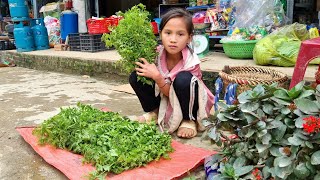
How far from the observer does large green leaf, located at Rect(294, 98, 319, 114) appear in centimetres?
137

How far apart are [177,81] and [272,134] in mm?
1050

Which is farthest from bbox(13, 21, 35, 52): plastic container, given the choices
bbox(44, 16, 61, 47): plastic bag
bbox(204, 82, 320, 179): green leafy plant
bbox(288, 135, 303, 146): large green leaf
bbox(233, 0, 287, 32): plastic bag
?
bbox(288, 135, 303, 146): large green leaf

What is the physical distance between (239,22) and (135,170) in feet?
11.6

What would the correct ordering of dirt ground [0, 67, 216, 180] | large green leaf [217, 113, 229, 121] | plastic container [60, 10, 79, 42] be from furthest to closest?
plastic container [60, 10, 79, 42], dirt ground [0, 67, 216, 180], large green leaf [217, 113, 229, 121]

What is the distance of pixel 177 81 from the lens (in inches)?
95.4

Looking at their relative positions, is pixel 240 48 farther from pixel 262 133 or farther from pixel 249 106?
pixel 262 133

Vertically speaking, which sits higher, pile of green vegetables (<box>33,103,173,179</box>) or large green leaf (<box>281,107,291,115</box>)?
large green leaf (<box>281,107,291,115</box>)

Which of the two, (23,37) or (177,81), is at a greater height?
(23,37)

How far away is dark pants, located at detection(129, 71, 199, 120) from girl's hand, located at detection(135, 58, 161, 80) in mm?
156

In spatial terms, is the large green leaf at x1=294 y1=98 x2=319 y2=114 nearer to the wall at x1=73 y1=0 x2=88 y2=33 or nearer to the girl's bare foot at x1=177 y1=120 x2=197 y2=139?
the girl's bare foot at x1=177 y1=120 x2=197 y2=139

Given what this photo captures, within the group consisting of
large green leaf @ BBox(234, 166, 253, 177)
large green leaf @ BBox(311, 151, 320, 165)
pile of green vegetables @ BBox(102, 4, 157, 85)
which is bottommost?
large green leaf @ BBox(234, 166, 253, 177)

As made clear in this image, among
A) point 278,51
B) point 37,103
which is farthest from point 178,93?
point 37,103

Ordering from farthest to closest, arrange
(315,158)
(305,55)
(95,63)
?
(95,63), (305,55), (315,158)

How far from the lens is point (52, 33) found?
7734 mm
